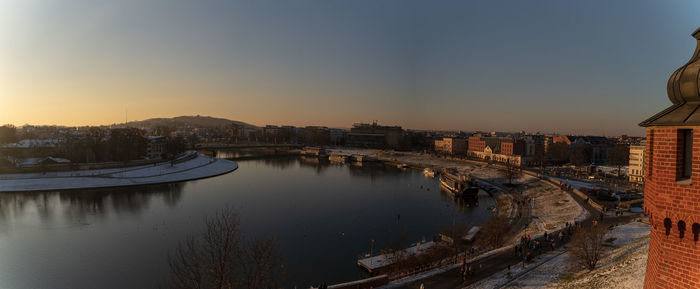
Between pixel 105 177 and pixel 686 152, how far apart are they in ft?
152

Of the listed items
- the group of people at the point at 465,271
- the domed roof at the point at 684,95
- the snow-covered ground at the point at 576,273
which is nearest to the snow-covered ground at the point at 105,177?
the group of people at the point at 465,271

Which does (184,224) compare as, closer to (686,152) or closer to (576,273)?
(576,273)

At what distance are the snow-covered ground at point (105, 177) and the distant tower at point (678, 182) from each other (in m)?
43.2

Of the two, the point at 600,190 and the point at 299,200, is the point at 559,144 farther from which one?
A: the point at 299,200

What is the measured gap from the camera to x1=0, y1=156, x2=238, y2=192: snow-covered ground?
35009 mm

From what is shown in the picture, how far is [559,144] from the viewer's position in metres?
58.8

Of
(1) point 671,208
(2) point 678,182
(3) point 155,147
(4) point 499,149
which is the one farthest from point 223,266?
(4) point 499,149

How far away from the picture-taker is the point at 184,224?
23250 millimetres

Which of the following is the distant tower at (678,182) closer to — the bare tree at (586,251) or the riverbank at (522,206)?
the bare tree at (586,251)

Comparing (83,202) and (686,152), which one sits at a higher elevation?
(686,152)

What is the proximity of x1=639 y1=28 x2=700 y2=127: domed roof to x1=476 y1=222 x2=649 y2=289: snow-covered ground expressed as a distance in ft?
18.3

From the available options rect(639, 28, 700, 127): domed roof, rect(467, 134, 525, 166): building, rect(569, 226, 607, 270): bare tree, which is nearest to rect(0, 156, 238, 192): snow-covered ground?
rect(569, 226, 607, 270): bare tree

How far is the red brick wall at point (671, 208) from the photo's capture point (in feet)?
12.3

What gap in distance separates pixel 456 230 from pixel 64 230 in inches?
877
